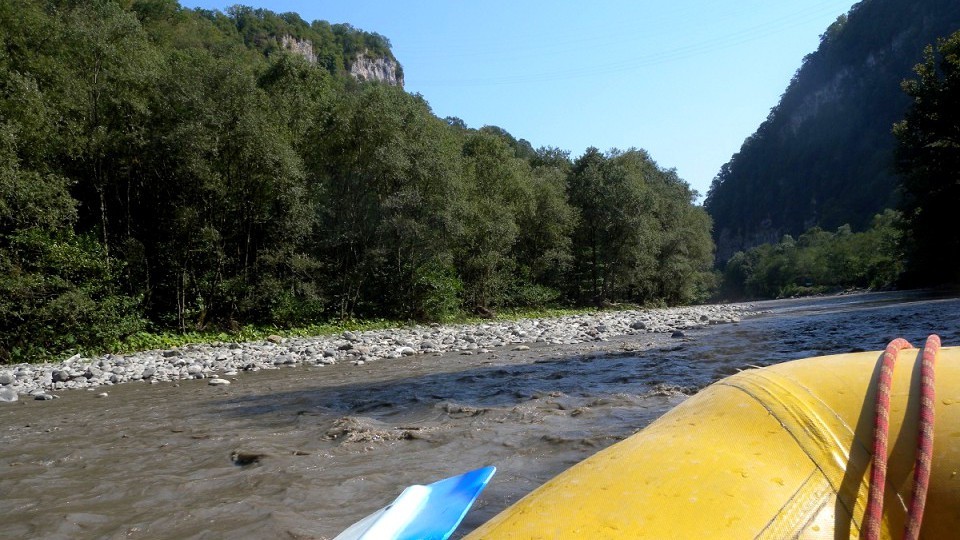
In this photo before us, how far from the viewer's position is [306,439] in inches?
215

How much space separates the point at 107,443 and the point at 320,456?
251 centimetres

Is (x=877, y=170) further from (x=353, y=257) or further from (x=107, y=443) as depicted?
(x=107, y=443)

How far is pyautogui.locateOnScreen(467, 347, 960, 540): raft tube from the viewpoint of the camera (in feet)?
4.89

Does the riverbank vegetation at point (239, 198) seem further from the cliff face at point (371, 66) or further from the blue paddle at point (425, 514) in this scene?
the cliff face at point (371, 66)

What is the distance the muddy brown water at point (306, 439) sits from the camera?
362cm

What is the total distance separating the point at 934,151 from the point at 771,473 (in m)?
32.5

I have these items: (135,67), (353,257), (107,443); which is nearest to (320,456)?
(107,443)

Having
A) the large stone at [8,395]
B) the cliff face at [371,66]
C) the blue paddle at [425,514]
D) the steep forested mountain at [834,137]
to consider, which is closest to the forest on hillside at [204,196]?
the large stone at [8,395]

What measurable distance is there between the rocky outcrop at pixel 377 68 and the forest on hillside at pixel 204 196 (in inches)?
3811

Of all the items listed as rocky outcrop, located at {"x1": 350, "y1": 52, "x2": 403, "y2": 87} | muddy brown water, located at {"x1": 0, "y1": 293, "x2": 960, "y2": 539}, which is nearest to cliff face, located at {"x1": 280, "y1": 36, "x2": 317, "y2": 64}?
rocky outcrop, located at {"x1": 350, "y1": 52, "x2": 403, "y2": 87}

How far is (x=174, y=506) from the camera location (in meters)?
3.74

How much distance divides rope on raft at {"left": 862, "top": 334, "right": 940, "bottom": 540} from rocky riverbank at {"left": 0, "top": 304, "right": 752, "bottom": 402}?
9.68 meters

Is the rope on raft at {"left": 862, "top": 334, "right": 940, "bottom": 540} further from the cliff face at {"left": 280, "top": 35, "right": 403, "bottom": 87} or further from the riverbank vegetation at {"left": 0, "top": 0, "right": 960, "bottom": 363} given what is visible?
the cliff face at {"left": 280, "top": 35, "right": 403, "bottom": 87}

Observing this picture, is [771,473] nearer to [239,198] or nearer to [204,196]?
[204,196]
